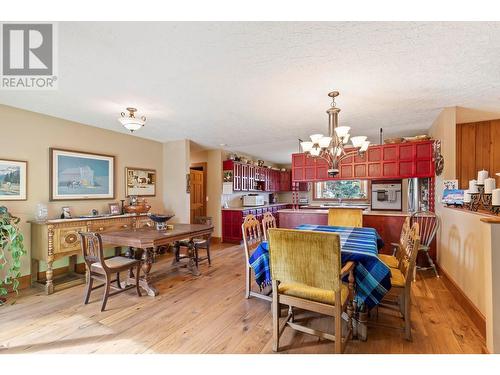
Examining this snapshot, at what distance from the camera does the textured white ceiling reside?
1616 mm

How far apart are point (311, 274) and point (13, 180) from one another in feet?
12.4

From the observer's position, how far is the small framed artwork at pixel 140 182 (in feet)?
14.4

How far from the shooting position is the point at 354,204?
7.01m

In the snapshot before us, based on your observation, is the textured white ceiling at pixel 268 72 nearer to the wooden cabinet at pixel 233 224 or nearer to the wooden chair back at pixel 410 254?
the wooden chair back at pixel 410 254

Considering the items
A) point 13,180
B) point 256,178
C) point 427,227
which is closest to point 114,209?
point 13,180

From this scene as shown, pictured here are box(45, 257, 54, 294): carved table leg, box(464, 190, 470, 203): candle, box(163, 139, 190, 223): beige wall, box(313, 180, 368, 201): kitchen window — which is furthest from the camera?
box(313, 180, 368, 201): kitchen window

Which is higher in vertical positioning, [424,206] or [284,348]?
[424,206]

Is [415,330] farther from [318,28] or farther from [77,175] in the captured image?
[77,175]

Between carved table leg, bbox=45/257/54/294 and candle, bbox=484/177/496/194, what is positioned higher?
candle, bbox=484/177/496/194

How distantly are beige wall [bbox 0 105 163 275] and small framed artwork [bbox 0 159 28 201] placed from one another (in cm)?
6

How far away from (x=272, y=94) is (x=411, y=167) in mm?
3032

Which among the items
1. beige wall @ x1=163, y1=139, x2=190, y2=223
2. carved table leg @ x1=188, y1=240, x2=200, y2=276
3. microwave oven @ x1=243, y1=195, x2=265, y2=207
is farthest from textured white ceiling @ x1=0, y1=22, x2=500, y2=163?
microwave oven @ x1=243, y1=195, x2=265, y2=207

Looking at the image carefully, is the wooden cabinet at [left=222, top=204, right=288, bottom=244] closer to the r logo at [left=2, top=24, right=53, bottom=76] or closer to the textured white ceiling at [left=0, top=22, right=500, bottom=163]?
the textured white ceiling at [left=0, top=22, right=500, bottom=163]
